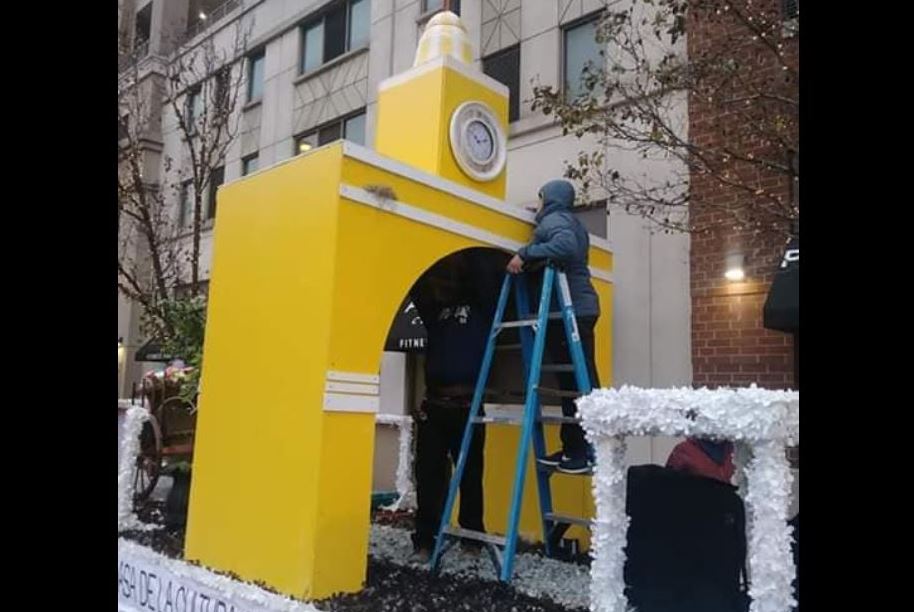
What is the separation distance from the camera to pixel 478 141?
539cm

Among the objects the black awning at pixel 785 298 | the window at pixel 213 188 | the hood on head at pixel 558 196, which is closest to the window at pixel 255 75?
the window at pixel 213 188

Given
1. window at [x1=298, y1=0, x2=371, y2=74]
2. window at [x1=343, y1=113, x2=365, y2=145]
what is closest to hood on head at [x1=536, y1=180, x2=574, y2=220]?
window at [x1=343, y1=113, x2=365, y2=145]

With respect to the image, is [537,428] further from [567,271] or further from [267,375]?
[267,375]

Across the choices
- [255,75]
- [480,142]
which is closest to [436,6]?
[255,75]

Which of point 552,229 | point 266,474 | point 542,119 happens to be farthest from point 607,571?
point 542,119

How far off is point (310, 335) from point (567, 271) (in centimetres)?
169

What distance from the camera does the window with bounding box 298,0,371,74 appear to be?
11.6 m

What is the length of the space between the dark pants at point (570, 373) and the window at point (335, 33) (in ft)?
25.8

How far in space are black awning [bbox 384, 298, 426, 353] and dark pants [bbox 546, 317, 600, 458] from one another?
3.24 metres

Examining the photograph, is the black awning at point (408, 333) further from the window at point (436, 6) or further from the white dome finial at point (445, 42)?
the window at point (436, 6)

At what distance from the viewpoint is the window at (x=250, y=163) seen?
43.2 feet

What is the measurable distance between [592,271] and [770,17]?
2.27 meters

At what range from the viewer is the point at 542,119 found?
848 centimetres
